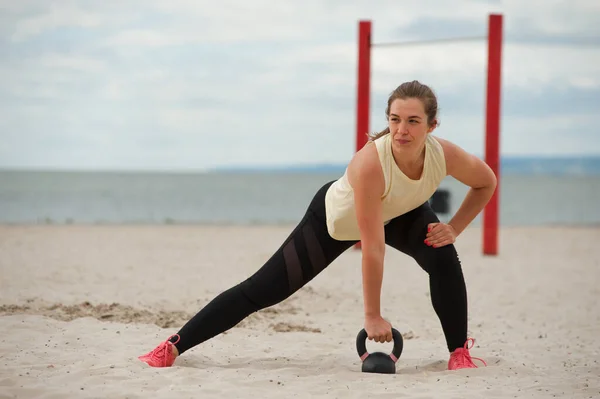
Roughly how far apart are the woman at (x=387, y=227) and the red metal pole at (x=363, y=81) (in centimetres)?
444

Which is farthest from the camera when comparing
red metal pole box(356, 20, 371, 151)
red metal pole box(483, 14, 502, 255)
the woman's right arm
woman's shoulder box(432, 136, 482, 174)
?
red metal pole box(356, 20, 371, 151)

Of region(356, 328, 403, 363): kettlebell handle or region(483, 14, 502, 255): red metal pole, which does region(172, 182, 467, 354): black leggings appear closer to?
region(356, 328, 403, 363): kettlebell handle

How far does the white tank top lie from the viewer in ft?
9.91

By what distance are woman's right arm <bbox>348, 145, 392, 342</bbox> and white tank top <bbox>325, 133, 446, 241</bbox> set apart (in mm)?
48

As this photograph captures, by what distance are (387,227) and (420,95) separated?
600 mm

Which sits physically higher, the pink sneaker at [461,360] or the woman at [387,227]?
the woman at [387,227]

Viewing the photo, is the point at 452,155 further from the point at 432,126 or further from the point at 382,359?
the point at 382,359

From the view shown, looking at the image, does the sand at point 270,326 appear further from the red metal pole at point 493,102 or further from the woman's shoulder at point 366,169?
the red metal pole at point 493,102

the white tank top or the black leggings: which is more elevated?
the white tank top

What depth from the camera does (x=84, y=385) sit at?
9.57ft

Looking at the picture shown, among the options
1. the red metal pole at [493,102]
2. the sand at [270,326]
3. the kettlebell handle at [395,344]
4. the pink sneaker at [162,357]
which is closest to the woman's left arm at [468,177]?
the kettlebell handle at [395,344]

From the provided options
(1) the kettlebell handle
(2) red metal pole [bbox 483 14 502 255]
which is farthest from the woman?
(2) red metal pole [bbox 483 14 502 255]

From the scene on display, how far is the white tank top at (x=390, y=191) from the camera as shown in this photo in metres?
3.02

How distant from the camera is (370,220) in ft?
9.76
